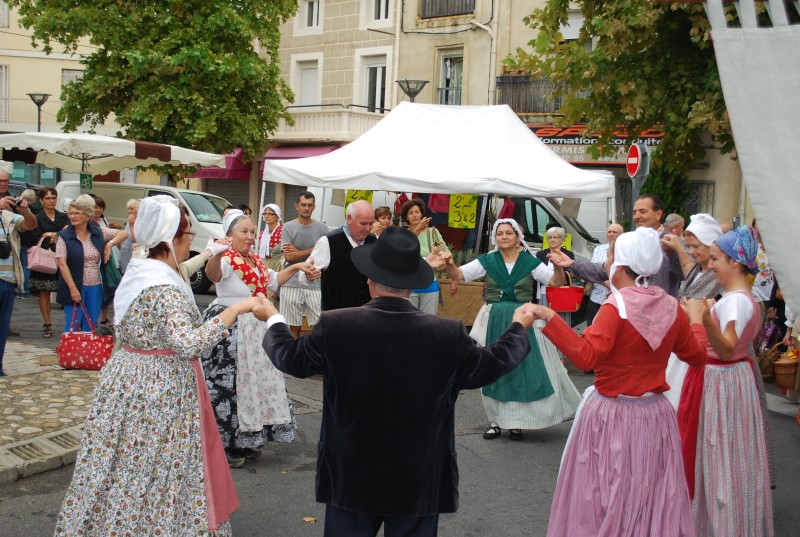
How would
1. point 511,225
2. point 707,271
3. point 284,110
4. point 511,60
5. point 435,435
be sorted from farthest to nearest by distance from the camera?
1. point 284,110
2. point 511,60
3. point 511,225
4. point 707,271
5. point 435,435

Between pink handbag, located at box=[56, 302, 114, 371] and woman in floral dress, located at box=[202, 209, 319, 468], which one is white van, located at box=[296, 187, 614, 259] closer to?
pink handbag, located at box=[56, 302, 114, 371]

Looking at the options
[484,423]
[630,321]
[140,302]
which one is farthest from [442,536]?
[484,423]

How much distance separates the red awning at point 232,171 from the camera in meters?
29.4

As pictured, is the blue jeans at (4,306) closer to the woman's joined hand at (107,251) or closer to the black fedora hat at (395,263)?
the woman's joined hand at (107,251)

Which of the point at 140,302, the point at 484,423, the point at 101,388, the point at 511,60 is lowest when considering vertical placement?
the point at 484,423

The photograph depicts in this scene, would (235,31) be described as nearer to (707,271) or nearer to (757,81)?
(707,271)

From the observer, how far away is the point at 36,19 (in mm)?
22656

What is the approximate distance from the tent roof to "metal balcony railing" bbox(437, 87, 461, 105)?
13.7 meters

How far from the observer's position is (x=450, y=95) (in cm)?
2752

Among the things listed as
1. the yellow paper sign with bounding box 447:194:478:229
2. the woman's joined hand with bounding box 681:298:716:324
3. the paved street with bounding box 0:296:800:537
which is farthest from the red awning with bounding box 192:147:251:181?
the woman's joined hand with bounding box 681:298:716:324

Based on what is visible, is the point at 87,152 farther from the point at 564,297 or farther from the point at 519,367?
the point at 519,367

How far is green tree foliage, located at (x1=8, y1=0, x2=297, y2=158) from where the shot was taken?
22.8 m

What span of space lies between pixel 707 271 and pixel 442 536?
2244mm

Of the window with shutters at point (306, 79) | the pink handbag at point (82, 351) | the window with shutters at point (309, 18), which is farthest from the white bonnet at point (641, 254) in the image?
the window with shutters at point (309, 18)
